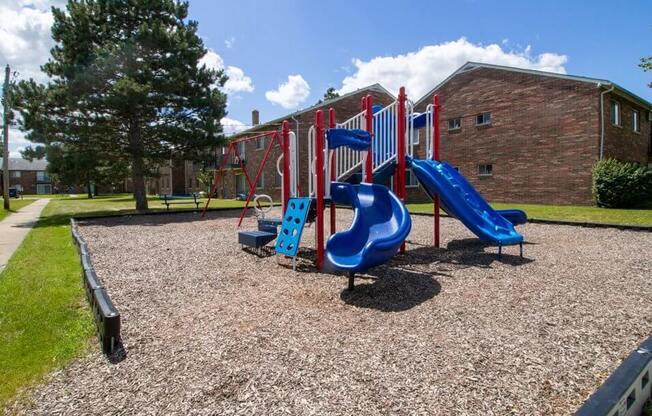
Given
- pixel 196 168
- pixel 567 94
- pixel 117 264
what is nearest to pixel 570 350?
pixel 117 264

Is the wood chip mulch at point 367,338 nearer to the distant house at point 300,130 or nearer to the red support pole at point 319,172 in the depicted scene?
the red support pole at point 319,172

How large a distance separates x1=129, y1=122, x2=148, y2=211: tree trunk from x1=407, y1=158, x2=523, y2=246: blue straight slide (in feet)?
46.7

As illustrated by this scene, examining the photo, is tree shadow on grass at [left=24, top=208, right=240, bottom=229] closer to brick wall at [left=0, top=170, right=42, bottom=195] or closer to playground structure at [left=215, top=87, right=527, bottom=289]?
playground structure at [left=215, top=87, right=527, bottom=289]

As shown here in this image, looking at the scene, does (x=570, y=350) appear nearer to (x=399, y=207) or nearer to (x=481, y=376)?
(x=481, y=376)

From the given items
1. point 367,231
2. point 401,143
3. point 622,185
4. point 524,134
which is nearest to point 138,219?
point 401,143

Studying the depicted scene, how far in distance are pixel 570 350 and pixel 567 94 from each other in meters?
18.6

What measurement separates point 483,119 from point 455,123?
5.87ft

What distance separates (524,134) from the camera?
20031 mm

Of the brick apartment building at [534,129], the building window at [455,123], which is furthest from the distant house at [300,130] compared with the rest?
the building window at [455,123]

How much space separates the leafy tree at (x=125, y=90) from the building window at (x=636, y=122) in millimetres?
21003

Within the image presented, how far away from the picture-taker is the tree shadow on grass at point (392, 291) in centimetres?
492

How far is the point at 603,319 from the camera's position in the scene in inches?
164

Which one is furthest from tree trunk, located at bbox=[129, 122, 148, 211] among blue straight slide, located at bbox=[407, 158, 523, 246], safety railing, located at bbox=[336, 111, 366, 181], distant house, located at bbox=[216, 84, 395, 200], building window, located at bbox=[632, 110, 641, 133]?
building window, located at bbox=[632, 110, 641, 133]

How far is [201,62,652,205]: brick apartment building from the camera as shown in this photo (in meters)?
18.0
